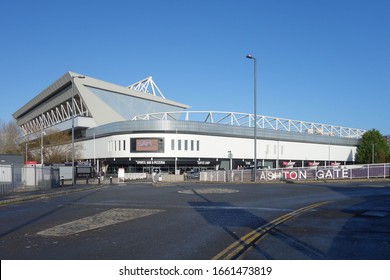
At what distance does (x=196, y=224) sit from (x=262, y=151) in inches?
3737

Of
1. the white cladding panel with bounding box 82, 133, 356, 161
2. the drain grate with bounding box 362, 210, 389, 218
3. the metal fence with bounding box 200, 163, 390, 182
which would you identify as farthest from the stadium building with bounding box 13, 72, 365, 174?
the drain grate with bounding box 362, 210, 389, 218

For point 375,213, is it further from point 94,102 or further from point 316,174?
point 94,102

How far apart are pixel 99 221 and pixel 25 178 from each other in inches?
829

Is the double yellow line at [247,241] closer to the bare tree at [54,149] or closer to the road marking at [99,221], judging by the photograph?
the road marking at [99,221]

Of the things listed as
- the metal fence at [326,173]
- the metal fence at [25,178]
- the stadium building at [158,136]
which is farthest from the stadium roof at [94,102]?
the metal fence at [326,173]

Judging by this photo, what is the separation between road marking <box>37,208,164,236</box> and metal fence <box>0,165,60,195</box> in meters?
15.6

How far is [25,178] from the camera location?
30844 millimetres

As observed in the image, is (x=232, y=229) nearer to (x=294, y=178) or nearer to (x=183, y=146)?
(x=294, y=178)

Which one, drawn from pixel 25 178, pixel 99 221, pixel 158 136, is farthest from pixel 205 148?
pixel 99 221

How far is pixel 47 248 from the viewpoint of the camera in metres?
8.31

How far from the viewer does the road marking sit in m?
10.6

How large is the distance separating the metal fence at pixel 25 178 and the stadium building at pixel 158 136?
174 ft

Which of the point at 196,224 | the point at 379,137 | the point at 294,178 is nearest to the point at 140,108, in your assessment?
the point at 379,137

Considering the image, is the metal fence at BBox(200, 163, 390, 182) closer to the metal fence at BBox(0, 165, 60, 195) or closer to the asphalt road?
the metal fence at BBox(0, 165, 60, 195)
